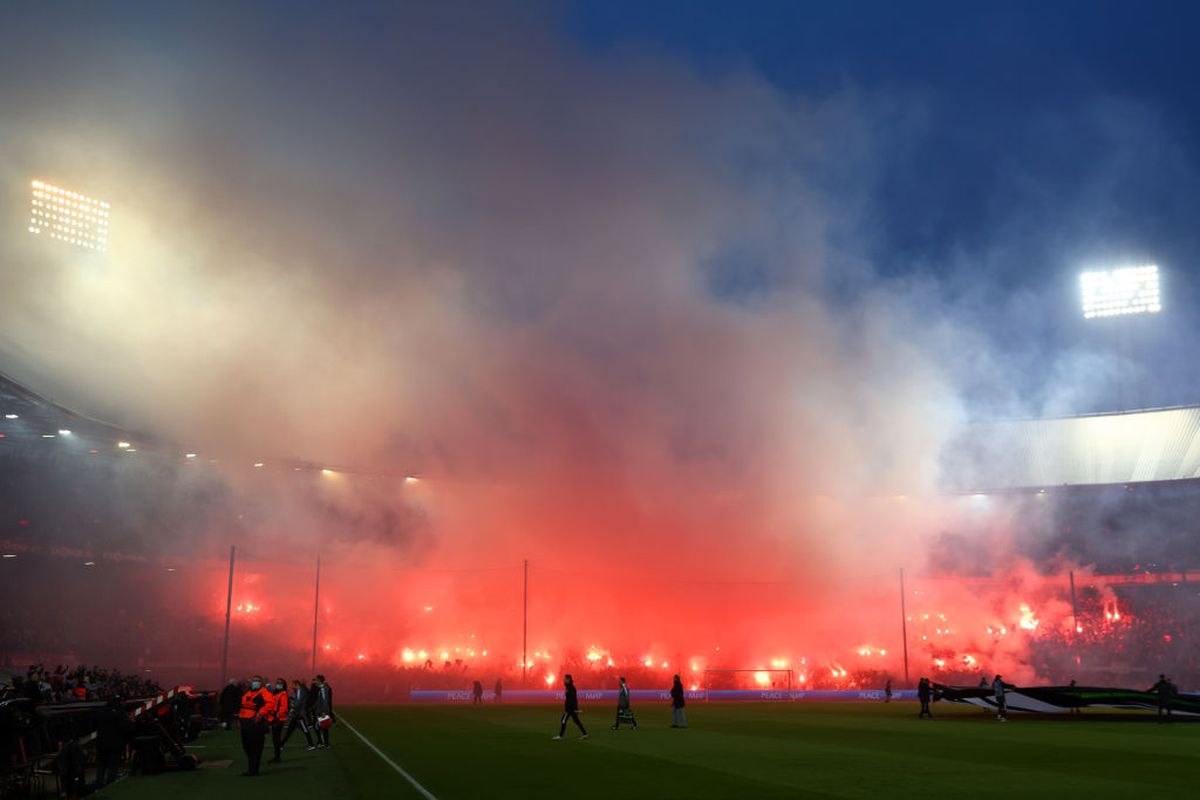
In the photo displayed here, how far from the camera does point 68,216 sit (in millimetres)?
52719

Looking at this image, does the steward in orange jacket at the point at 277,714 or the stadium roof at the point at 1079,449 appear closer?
the steward in orange jacket at the point at 277,714

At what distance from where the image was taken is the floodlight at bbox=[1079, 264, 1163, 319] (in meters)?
77.6

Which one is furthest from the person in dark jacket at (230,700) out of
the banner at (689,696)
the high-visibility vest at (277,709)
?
the banner at (689,696)

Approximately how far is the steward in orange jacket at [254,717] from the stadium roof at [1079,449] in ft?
220

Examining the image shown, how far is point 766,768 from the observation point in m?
17.2

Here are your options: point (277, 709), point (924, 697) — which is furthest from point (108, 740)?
point (924, 697)

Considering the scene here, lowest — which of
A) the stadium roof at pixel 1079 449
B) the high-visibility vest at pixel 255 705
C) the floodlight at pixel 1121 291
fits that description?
the high-visibility vest at pixel 255 705

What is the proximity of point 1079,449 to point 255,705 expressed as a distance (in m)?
76.7

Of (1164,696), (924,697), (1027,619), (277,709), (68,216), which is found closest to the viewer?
(277,709)

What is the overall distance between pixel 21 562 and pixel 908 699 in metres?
48.0

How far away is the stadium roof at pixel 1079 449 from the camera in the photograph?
76750 mm

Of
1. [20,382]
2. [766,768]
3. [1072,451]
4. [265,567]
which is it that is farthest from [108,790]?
[1072,451]

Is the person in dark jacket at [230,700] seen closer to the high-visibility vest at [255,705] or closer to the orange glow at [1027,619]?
the high-visibility vest at [255,705]

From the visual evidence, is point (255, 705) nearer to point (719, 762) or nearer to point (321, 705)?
point (321, 705)
